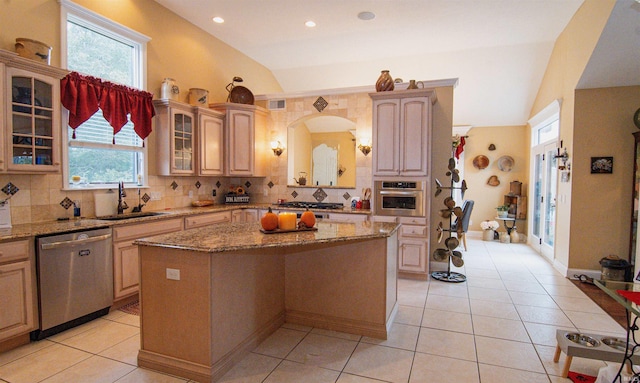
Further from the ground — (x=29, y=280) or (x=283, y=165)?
(x=283, y=165)

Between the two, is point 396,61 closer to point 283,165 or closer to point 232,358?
point 283,165

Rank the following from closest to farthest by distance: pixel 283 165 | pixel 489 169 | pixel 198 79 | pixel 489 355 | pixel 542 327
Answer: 1. pixel 489 355
2. pixel 542 327
3. pixel 198 79
4. pixel 283 165
5. pixel 489 169

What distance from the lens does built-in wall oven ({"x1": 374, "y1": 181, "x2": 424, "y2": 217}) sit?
4715 millimetres

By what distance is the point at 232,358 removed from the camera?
2.50 meters

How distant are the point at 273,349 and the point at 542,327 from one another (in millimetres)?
2496

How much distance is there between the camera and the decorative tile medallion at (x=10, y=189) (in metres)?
3.12

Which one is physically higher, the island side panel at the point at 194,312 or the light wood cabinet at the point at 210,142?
the light wood cabinet at the point at 210,142

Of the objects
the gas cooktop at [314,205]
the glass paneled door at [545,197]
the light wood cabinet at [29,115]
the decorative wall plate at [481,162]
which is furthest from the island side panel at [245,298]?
the decorative wall plate at [481,162]

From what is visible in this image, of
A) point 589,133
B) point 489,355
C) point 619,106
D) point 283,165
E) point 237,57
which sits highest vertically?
point 237,57

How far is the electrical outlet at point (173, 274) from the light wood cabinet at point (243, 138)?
10.7 ft

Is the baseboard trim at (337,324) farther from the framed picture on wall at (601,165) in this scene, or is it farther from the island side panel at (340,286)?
the framed picture on wall at (601,165)

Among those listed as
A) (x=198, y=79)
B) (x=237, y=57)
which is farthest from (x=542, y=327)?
(x=237, y=57)

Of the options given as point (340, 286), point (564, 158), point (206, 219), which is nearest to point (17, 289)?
point (206, 219)

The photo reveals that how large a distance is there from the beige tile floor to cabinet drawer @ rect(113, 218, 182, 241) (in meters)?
0.78
